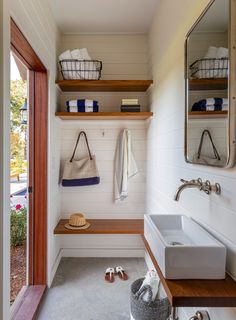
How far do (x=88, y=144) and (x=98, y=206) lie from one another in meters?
0.81

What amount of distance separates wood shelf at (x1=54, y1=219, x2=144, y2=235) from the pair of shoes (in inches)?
16.2

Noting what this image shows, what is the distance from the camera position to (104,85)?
287 cm

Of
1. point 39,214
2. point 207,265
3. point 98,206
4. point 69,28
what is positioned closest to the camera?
point 207,265

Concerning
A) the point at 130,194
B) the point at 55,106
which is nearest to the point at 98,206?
the point at 130,194

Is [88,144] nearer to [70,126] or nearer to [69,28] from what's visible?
[70,126]

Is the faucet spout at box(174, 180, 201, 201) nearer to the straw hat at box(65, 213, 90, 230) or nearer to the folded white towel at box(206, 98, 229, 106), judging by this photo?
the folded white towel at box(206, 98, 229, 106)

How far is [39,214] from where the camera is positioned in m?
2.40

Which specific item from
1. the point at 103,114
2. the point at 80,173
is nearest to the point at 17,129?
the point at 103,114

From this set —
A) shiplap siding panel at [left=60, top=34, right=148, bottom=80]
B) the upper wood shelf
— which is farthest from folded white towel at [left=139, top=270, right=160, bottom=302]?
shiplap siding panel at [left=60, top=34, right=148, bottom=80]

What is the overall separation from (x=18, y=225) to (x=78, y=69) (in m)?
1.76

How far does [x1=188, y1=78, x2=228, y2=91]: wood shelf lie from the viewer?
1.14 meters

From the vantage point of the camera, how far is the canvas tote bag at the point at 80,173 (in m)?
3.01

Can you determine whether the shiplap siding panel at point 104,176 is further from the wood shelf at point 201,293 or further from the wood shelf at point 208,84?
the wood shelf at point 201,293

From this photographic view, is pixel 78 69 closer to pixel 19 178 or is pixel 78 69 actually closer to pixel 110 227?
pixel 19 178
